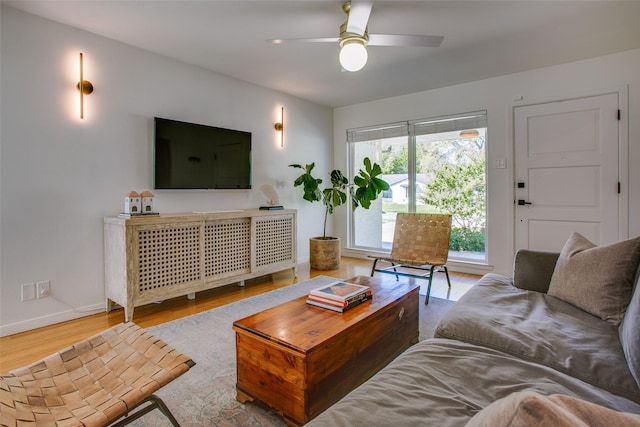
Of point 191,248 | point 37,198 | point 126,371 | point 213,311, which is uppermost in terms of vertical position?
point 37,198

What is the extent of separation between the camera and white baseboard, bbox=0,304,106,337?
2.50 metres

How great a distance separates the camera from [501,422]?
1.39 ft

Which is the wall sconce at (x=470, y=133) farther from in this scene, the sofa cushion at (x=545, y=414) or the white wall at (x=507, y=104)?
the sofa cushion at (x=545, y=414)

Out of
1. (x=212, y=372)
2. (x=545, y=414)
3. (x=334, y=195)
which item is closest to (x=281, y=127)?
(x=334, y=195)

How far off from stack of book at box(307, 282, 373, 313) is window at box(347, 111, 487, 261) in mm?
2914

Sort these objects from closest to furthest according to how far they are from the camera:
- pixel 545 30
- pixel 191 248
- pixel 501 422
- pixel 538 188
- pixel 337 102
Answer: pixel 501 422
pixel 545 30
pixel 191 248
pixel 538 188
pixel 337 102

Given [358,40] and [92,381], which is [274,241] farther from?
[92,381]

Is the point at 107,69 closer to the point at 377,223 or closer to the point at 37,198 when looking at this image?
the point at 37,198

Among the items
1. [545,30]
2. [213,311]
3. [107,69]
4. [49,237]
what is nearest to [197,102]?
[107,69]

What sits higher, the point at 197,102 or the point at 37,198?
the point at 197,102

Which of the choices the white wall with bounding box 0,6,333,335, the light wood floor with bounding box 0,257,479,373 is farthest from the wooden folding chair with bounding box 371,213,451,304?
the white wall with bounding box 0,6,333,335

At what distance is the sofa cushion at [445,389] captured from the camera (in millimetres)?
902

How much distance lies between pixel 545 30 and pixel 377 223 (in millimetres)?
3135

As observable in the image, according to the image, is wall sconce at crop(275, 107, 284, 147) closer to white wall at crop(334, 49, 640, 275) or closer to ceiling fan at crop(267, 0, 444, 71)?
white wall at crop(334, 49, 640, 275)
